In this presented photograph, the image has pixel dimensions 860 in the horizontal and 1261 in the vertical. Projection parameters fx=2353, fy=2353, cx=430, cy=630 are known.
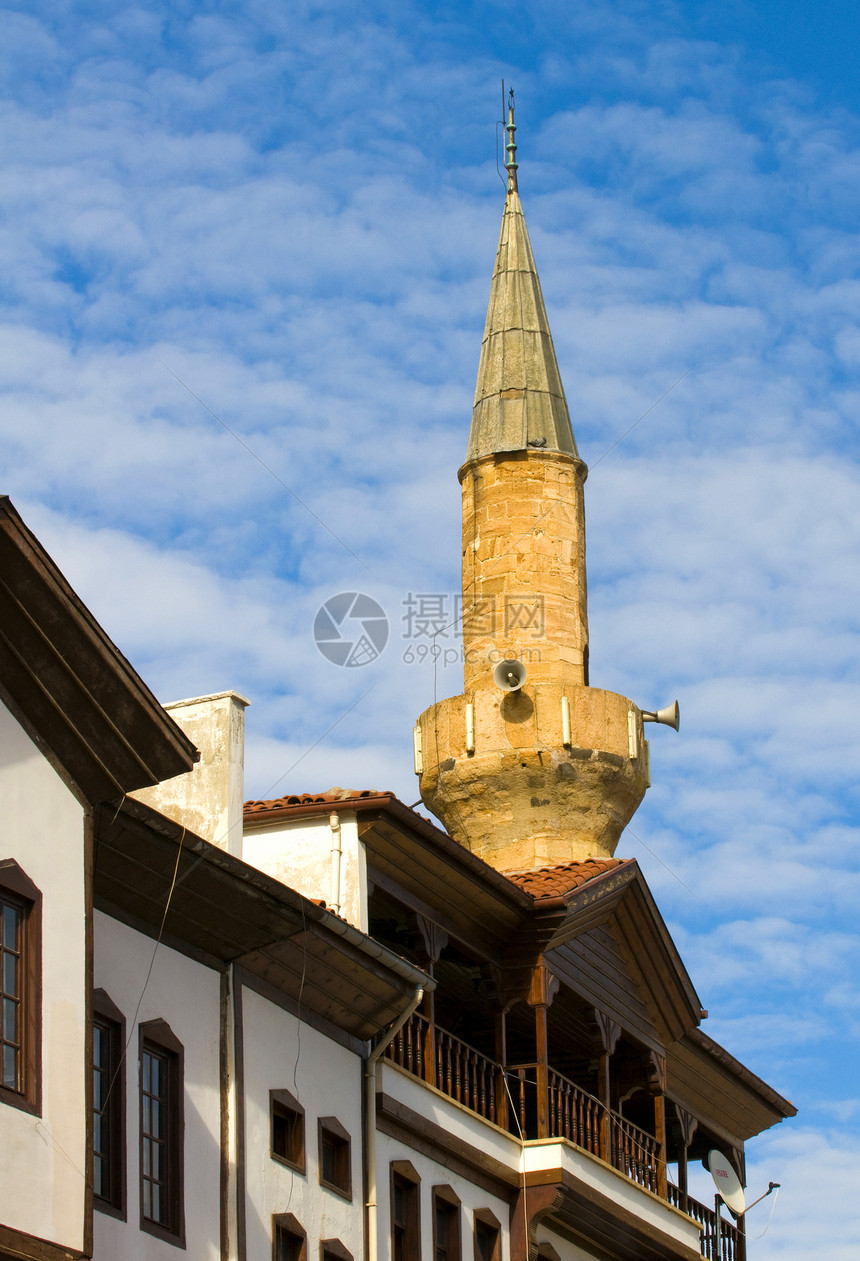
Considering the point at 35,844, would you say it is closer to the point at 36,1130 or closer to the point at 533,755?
the point at 36,1130

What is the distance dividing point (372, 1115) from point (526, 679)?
10.6 meters

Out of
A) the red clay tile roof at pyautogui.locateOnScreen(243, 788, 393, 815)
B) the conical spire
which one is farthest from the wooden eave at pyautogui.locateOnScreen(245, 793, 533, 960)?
the conical spire

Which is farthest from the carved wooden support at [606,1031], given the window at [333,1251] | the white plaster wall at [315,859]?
the window at [333,1251]

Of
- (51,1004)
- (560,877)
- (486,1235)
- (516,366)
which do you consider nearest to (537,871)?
(560,877)

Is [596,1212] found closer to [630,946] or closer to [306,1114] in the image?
[630,946]

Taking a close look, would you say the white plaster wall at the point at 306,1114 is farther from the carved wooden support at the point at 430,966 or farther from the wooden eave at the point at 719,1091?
the wooden eave at the point at 719,1091

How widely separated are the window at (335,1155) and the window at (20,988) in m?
6.47

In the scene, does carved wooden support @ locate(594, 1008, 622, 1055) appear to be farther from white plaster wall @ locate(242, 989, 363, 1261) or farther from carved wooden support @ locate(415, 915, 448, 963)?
white plaster wall @ locate(242, 989, 363, 1261)

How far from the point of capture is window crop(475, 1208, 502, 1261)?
25234 millimetres

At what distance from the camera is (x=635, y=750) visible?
32.8 m

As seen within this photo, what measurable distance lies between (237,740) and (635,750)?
10527 millimetres

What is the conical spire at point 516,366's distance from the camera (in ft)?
114

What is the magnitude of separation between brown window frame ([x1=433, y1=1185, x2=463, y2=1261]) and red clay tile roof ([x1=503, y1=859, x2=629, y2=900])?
389 cm

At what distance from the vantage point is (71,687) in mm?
17125
